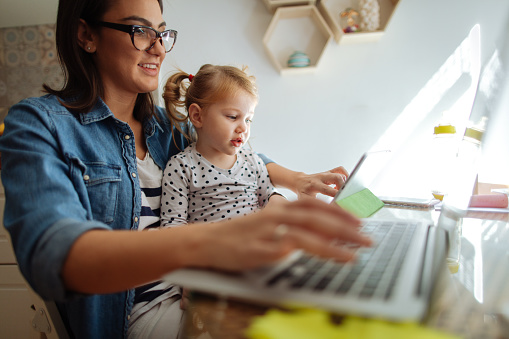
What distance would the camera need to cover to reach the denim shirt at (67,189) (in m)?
0.50

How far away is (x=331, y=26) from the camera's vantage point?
1919 mm

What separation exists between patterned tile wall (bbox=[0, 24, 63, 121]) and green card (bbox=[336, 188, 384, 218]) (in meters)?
2.10

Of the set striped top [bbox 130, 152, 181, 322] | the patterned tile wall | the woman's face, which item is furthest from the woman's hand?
the patterned tile wall

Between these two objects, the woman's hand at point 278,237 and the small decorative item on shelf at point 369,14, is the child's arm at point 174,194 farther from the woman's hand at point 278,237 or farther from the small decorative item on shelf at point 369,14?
the small decorative item on shelf at point 369,14

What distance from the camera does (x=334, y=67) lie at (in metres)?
1.96

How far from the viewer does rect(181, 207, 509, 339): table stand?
31 cm

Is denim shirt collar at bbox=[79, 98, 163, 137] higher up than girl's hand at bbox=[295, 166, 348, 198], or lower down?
higher up

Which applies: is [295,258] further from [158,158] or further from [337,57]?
[337,57]

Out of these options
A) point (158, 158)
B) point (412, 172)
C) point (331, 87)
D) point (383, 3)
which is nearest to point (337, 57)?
point (331, 87)

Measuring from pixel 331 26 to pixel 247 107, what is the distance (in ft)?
3.31

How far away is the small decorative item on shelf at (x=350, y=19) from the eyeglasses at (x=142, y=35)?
114 cm

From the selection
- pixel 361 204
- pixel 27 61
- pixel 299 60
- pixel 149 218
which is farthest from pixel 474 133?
pixel 27 61

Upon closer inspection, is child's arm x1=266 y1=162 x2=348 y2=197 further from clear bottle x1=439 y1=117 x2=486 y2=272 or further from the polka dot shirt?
clear bottle x1=439 y1=117 x2=486 y2=272

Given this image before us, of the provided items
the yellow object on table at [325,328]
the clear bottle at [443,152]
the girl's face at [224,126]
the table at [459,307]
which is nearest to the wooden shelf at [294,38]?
the clear bottle at [443,152]
